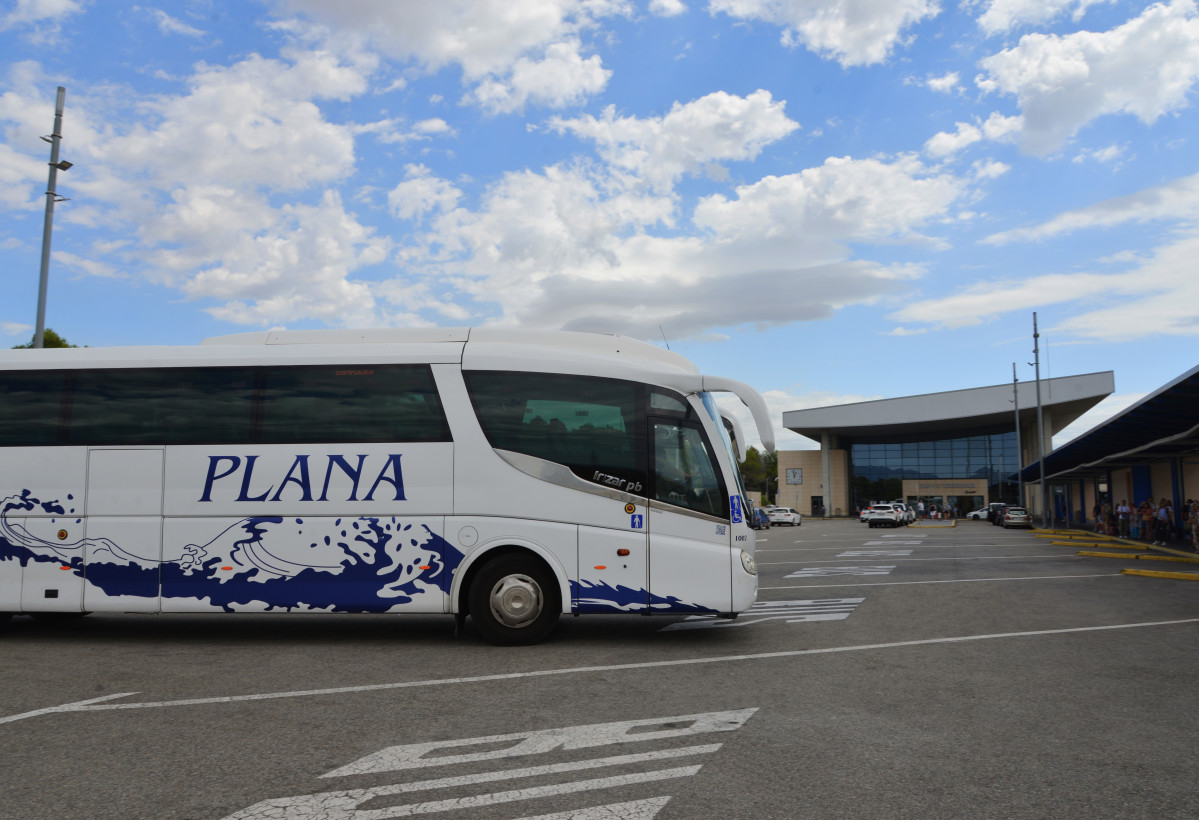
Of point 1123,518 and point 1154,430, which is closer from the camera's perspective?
point 1154,430

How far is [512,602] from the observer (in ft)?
28.0

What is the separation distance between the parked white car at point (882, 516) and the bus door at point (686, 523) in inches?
1885

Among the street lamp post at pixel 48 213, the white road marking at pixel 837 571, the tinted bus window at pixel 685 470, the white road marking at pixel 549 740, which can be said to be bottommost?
the white road marking at pixel 837 571

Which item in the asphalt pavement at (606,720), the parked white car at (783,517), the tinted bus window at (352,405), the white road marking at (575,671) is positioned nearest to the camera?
the asphalt pavement at (606,720)

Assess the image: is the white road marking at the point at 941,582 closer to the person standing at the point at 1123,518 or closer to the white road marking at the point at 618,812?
the white road marking at the point at 618,812

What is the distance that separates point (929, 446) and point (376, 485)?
8466 centimetres

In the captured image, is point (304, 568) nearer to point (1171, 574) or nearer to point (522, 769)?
point (522, 769)

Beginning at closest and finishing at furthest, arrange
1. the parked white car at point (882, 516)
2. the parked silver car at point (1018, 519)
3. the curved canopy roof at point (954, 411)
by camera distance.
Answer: the parked silver car at point (1018, 519) < the parked white car at point (882, 516) < the curved canopy roof at point (954, 411)

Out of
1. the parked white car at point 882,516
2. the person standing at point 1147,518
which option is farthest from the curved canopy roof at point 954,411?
the person standing at point 1147,518

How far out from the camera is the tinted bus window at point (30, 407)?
9.15 metres

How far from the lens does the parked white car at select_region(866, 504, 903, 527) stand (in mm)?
53906

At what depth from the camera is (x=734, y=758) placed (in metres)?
4.73

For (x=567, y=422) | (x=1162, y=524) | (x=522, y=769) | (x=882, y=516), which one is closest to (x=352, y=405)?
(x=567, y=422)

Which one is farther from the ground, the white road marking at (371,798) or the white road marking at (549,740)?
the white road marking at (371,798)
